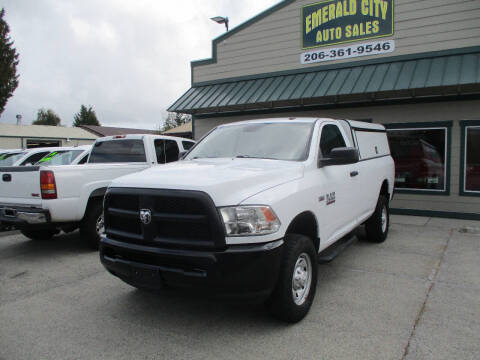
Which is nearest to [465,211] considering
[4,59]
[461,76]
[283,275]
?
[461,76]

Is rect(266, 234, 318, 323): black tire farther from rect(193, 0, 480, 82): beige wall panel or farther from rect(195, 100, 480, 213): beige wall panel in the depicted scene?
rect(193, 0, 480, 82): beige wall panel

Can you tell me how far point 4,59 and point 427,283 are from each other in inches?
1609

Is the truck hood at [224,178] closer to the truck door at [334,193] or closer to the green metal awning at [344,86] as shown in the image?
the truck door at [334,193]

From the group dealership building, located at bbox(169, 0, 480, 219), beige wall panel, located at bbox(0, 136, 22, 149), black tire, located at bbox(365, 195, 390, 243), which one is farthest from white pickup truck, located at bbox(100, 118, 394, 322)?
beige wall panel, located at bbox(0, 136, 22, 149)

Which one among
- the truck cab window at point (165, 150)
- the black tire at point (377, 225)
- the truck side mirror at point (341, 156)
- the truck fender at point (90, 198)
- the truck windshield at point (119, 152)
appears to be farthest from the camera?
the truck cab window at point (165, 150)

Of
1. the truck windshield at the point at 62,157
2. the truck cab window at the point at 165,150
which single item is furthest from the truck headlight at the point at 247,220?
the truck windshield at the point at 62,157

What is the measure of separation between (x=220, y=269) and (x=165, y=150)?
5.20 m

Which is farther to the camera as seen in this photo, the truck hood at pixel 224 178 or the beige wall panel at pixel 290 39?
the beige wall panel at pixel 290 39

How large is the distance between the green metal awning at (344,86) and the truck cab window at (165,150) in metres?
3.11

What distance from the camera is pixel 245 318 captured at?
12.5 ft

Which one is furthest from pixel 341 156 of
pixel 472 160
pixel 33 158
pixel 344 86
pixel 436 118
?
pixel 33 158

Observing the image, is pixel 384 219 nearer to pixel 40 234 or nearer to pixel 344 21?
pixel 344 21

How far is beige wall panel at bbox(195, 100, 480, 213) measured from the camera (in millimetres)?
9008

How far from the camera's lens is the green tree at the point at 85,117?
76.2 metres
